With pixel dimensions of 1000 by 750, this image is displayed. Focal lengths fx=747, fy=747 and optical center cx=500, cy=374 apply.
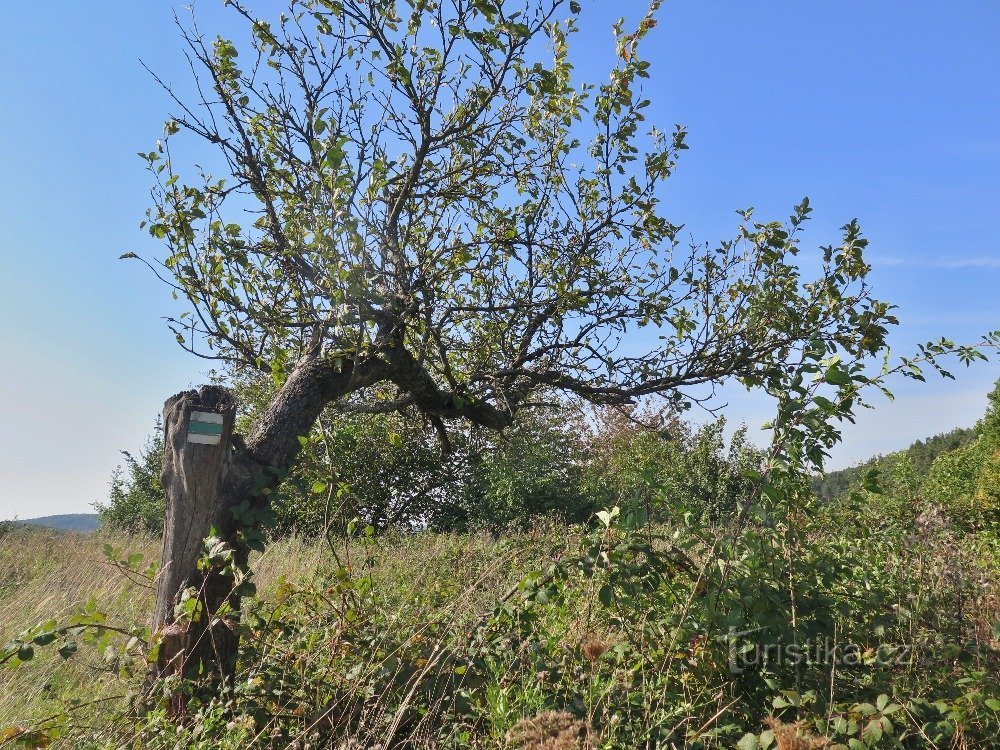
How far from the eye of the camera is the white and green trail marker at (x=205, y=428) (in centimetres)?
477

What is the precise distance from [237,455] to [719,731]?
133 inches

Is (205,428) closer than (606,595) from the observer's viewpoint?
No

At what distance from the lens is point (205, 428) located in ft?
15.7

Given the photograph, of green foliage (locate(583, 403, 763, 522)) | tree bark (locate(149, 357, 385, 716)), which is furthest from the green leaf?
green foliage (locate(583, 403, 763, 522))

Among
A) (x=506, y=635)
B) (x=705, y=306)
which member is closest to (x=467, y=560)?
(x=705, y=306)

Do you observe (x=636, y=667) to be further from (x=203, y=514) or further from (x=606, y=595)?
(x=203, y=514)

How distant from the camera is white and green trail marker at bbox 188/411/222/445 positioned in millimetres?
4766

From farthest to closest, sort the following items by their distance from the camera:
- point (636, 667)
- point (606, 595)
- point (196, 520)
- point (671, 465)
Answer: point (671, 465), point (196, 520), point (636, 667), point (606, 595)

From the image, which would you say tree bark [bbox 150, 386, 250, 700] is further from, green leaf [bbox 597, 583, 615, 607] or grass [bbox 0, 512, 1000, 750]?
green leaf [bbox 597, 583, 615, 607]

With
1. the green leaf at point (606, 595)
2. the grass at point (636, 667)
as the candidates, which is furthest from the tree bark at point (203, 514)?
the green leaf at point (606, 595)

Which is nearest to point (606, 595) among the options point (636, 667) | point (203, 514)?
point (636, 667)

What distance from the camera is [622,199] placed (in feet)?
20.5

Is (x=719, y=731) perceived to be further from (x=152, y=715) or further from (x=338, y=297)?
(x=338, y=297)

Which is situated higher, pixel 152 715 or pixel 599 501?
pixel 599 501
